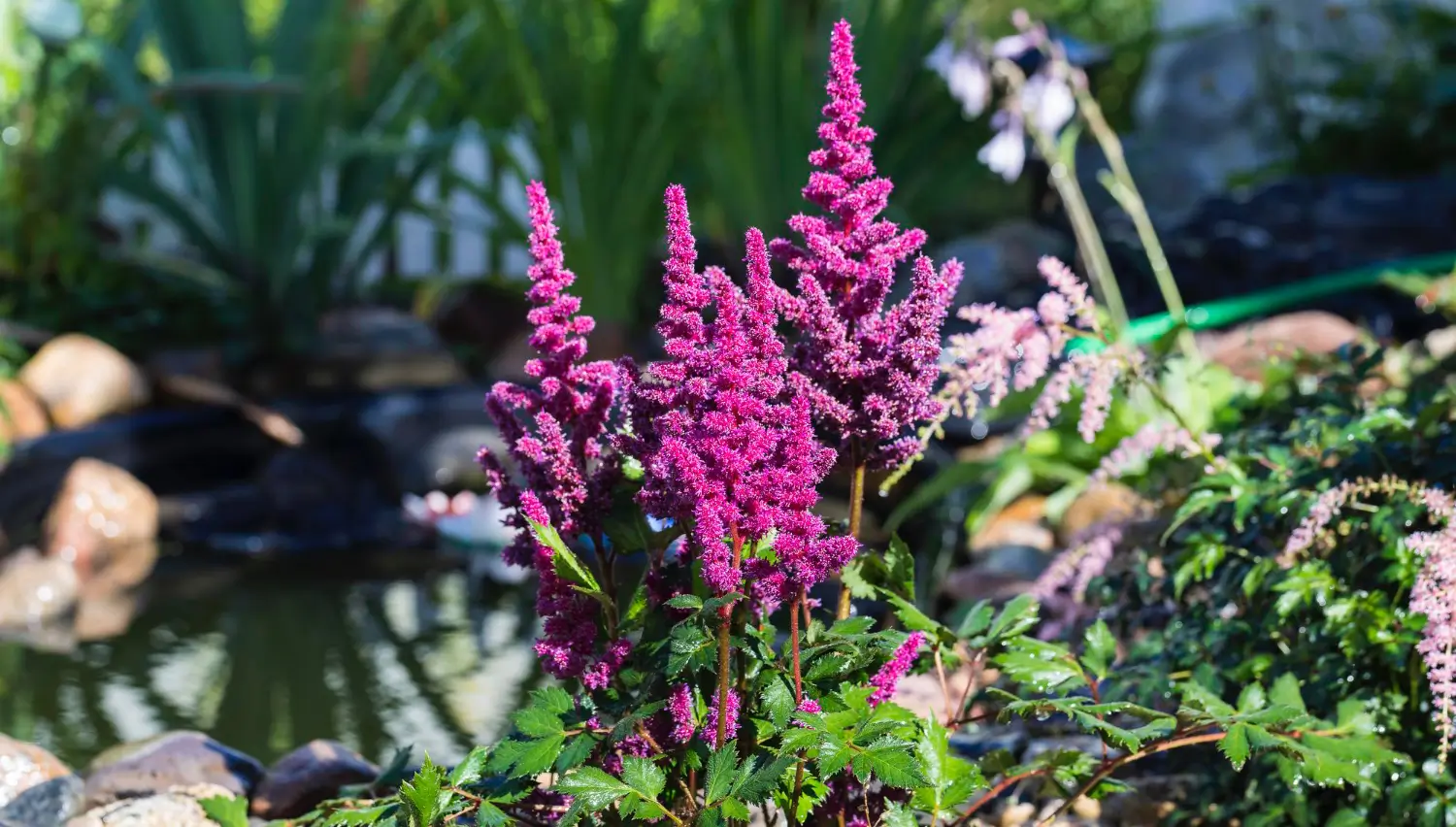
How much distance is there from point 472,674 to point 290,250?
3.92 m

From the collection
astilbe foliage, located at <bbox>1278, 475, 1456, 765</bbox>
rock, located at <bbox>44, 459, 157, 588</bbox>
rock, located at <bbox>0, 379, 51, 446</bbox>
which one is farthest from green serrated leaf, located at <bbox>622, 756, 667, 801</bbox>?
rock, located at <bbox>0, 379, 51, 446</bbox>

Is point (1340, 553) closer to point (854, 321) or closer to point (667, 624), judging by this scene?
point (854, 321)

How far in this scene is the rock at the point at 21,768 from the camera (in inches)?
82.7

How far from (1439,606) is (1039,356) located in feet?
1.69

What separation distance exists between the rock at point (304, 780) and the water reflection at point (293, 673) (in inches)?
22.4

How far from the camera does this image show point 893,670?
140 cm

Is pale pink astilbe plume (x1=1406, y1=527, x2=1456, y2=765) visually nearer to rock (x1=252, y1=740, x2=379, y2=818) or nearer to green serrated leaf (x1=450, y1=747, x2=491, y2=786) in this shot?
green serrated leaf (x1=450, y1=747, x2=491, y2=786)

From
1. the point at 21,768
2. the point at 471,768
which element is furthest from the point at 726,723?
the point at 21,768

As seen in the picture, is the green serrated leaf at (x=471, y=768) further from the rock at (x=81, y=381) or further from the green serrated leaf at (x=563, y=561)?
the rock at (x=81, y=381)

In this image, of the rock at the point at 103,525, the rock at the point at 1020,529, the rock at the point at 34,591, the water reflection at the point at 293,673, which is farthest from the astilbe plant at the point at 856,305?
the rock at the point at 103,525

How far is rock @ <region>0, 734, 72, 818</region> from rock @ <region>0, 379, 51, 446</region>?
3660mm

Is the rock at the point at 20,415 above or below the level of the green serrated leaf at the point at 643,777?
above

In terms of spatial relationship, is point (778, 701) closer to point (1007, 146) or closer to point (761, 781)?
point (761, 781)

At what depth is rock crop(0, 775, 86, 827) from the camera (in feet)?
6.52
